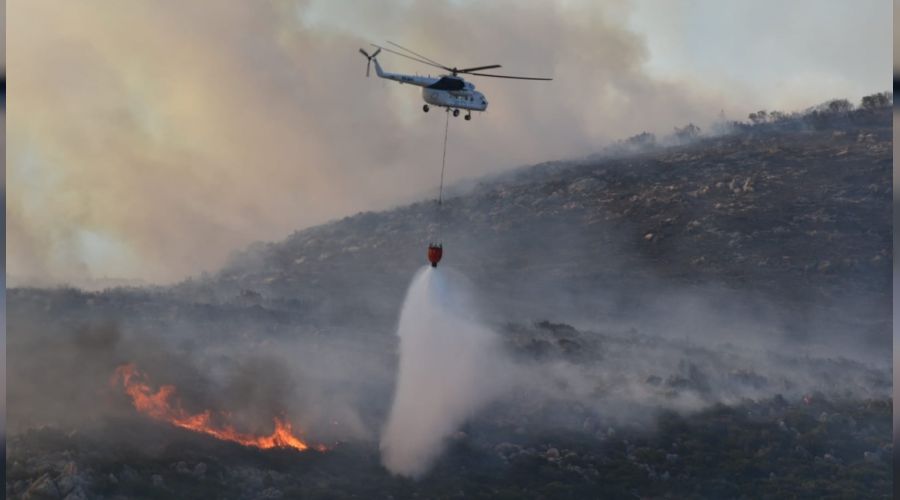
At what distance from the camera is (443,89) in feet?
307

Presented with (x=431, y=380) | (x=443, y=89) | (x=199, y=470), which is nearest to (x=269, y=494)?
(x=199, y=470)

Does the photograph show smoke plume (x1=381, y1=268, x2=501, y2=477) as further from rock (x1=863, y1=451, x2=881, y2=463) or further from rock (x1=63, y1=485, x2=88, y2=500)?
rock (x1=863, y1=451, x2=881, y2=463)

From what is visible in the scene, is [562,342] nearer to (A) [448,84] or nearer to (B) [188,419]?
(A) [448,84]

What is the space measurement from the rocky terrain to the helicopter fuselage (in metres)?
26.8

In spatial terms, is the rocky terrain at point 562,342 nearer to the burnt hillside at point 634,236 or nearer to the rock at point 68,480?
the rock at point 68,480

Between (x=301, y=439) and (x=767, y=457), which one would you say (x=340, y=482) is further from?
(x=767, y=457)

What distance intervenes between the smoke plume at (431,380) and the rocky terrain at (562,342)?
75.4 inches

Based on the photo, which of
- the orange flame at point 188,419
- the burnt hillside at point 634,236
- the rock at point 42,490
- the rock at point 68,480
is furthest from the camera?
the burnt hillside at point 634,236

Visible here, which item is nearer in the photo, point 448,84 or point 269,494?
point 269,494

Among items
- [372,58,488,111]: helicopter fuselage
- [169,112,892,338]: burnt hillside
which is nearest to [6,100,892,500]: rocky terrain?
[169,112,892,338]: burnt hillside

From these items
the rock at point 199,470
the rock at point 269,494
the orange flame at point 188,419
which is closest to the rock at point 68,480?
the rock at point 199,470

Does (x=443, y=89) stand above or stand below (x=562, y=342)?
above

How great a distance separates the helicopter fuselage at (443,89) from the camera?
9256 centimetres

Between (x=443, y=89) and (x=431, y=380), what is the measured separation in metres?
26.3
